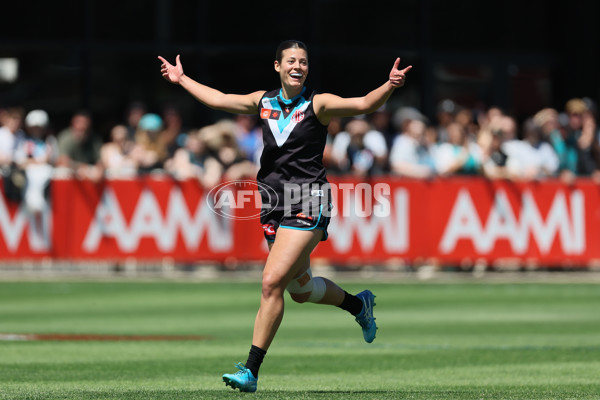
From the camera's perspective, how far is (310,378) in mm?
9805

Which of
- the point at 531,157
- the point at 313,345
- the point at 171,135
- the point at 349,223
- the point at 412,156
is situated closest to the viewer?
the point at 313,345

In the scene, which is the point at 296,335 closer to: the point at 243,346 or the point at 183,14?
the point at 243,346

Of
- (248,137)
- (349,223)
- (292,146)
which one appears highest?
(248,137)

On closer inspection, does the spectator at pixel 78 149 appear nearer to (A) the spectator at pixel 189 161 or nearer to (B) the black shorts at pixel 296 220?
(A) the spectator at pixel 189 161

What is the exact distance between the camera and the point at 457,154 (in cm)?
2152

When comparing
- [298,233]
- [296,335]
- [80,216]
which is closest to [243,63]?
[80,216]

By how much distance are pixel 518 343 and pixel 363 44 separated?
52.9 feet

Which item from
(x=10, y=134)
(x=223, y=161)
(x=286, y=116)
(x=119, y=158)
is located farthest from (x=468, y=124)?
(x=286, y=116)

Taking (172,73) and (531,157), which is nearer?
(172,73)

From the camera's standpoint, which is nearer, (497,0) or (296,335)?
(296,335)

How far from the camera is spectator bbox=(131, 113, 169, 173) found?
20984 mm

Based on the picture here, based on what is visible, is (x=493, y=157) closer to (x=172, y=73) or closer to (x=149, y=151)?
(x=149, y=151)

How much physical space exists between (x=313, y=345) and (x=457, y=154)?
383 inches

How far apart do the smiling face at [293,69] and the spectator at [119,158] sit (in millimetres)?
12039
